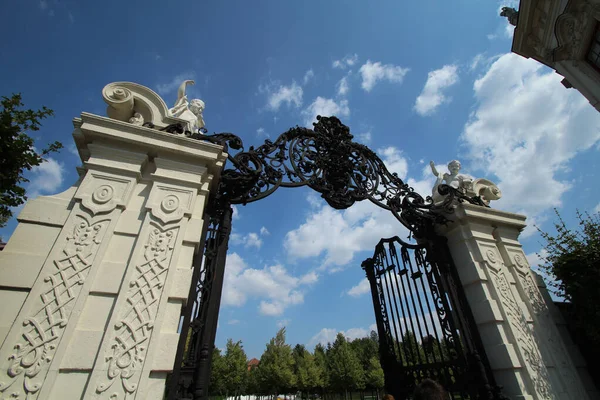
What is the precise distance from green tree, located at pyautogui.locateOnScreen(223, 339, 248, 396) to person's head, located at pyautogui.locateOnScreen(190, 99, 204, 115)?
82.1 feet

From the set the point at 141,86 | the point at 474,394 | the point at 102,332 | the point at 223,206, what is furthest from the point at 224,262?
the point at 474,394

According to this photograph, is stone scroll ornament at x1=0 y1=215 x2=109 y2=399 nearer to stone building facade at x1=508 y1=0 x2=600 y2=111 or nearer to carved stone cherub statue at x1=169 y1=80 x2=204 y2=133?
carved stone cherub statue at x1=169 y1=80 x2=204 y2=133

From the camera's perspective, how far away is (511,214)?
5.88 m

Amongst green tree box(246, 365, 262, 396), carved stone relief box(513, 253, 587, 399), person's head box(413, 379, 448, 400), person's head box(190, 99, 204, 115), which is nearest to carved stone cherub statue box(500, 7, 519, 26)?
carved stone relief box(513, 253, 587, 399)

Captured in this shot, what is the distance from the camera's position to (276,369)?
969 inches

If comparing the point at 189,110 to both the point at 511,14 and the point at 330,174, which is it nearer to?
the point at 330,174

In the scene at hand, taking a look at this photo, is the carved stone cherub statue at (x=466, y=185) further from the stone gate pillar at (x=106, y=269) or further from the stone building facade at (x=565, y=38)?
the stone gate pillar at (x=106, y=269)

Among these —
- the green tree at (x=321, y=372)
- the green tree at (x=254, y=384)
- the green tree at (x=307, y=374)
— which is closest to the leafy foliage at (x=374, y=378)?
the green tree at (x=321, y=372)

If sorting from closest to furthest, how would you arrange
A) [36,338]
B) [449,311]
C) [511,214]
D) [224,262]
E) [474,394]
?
[36,338], [224,262], [474,394], [449,311], [511,214]

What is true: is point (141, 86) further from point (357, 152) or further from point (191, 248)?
point (357, 152)

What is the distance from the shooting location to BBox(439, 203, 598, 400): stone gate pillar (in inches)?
171

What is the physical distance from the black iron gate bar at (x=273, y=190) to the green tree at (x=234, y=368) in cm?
2445

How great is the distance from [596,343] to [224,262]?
6063 millimetres

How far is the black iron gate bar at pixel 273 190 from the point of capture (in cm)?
332
